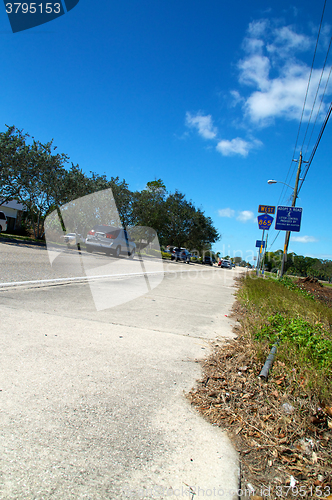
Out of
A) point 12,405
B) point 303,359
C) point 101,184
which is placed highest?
point 101,184

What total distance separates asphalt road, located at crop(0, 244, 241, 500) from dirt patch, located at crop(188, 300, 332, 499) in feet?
0.43

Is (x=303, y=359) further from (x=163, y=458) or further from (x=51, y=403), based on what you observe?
(x=51, y=403)

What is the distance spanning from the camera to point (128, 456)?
72.4 inches

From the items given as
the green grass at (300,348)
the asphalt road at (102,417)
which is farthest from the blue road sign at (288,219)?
the asphalt road at (102,417)

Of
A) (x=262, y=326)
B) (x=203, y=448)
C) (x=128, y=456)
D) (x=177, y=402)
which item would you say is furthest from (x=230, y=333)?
(x=128, y=456)

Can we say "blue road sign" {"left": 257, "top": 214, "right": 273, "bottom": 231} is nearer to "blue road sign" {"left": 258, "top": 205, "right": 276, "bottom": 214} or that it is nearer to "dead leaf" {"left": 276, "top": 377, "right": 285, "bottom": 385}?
"blue road sign" {"left": 258, "top": 205, "right": 276, "bottom": 214}

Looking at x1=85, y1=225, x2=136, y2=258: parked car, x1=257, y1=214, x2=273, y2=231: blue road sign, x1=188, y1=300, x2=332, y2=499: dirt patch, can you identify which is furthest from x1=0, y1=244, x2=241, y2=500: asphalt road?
x1=257, y1=214, x2=273, y2=231: blue road sign

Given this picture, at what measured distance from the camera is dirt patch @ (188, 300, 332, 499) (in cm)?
178

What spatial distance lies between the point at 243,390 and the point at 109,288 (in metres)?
5.57

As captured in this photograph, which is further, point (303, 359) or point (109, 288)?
point (109, 288)

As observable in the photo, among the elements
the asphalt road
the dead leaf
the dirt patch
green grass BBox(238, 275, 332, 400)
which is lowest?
the asphalt road

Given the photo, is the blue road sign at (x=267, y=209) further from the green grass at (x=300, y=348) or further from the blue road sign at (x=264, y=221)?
the green grass at (x=300, y=348)

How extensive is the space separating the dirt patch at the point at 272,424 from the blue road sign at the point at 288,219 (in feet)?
62.6

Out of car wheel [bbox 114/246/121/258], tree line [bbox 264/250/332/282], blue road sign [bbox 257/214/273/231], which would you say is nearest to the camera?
blue road sign [bbox 257/214/273/231]
